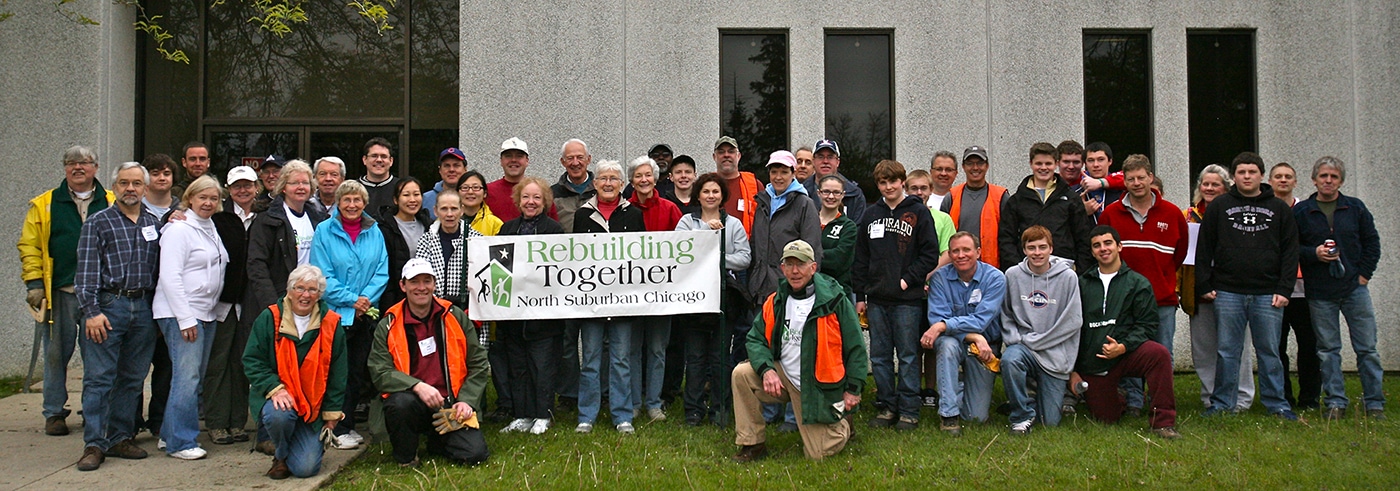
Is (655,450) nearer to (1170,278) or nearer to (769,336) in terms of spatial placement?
(769,336)

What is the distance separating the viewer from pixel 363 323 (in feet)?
23.3

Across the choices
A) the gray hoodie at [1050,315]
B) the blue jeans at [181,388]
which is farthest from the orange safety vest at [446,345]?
the gray hoodie at [1050,315]

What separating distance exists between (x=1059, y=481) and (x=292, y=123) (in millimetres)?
9583

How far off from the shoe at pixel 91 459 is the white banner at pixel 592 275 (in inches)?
102

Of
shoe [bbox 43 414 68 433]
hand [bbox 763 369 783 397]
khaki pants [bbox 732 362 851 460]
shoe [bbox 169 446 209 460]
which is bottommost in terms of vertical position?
shoe [bbox 169 446 209 460]

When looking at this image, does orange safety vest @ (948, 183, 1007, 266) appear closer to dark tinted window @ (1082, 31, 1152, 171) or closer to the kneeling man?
dark tinted window @ (1082, 31, 1152, 171)

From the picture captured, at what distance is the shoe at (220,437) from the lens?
713cm

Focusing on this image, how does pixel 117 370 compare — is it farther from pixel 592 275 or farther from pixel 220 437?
pixel 592 275

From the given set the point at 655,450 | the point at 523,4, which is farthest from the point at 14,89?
the point at 655,450

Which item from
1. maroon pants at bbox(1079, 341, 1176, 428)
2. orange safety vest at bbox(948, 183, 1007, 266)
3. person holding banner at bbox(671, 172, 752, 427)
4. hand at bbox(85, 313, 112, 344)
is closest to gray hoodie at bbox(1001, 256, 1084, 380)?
Answer: maroon pants at bbox(1079, 341, 1176, 428)

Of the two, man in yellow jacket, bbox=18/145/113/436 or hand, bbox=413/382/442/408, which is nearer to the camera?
hand, bbox=413/382/442/408

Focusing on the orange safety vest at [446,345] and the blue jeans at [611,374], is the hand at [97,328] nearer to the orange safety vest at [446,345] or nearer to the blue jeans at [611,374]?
the orange safety vest at [446,345]

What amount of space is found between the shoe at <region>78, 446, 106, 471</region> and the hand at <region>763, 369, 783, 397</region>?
4.42m

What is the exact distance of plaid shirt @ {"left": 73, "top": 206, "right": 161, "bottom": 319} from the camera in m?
6.43
